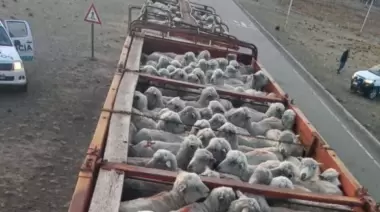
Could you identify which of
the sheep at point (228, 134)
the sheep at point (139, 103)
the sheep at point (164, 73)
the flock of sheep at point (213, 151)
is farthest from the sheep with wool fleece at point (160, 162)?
the sheep at point (164, 73)

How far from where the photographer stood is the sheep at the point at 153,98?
8.02 m

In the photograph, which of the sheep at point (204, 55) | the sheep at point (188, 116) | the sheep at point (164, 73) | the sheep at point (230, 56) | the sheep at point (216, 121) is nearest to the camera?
the sheep at point (216, 121)

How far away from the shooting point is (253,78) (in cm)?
1023

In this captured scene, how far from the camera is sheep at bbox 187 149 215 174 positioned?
223 inches

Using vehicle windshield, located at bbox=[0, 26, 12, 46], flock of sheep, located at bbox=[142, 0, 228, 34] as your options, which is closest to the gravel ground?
vehicle windshield, located at bbox=[0, 26, 12, 46]

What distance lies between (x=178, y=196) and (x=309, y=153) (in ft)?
10.4

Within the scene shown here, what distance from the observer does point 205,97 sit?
840 cm

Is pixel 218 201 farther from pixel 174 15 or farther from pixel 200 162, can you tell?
pixel 174 15

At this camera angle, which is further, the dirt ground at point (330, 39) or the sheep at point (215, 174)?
the dirt ground at point (330, 39)

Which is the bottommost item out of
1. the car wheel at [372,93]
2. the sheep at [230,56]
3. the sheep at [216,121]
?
the car wheel at [372,93]

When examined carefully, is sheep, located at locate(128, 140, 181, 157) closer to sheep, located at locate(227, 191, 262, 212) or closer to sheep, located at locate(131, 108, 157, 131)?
sheep, located at locate(131, 108, 157, 131)

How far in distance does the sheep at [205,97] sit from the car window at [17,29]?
331 inches

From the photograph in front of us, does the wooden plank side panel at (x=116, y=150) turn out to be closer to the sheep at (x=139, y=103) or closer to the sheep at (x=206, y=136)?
the sheep at (x=139, y=103)

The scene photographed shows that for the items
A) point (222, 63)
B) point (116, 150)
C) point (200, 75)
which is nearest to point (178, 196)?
point (116, 150)
